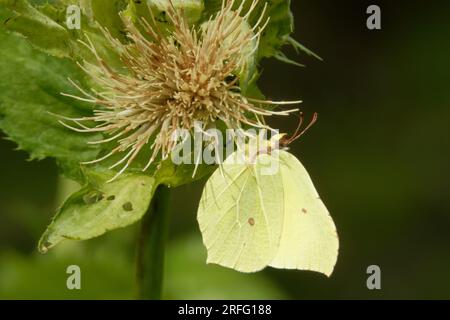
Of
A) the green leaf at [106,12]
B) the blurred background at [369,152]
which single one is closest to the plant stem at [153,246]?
the green leaf at [106,12]

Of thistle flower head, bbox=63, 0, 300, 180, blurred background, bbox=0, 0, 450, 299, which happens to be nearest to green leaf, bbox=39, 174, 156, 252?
thistle flower head, bbox=63, 0, 300, 180

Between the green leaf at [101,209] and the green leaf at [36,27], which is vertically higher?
the green leaf at [36,27]

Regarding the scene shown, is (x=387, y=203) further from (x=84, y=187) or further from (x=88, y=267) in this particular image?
(x=84, y=187)

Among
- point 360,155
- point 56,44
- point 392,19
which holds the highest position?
point 392,19

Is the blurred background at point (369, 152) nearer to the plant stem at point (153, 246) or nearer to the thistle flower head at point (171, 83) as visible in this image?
the plant stem at point (153, 246)

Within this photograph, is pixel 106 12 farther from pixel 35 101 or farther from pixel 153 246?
pixel 153 246

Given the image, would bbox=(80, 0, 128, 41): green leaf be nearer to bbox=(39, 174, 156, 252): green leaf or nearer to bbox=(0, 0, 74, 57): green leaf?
bbox=(0, 0, 74, 57): green leaf
